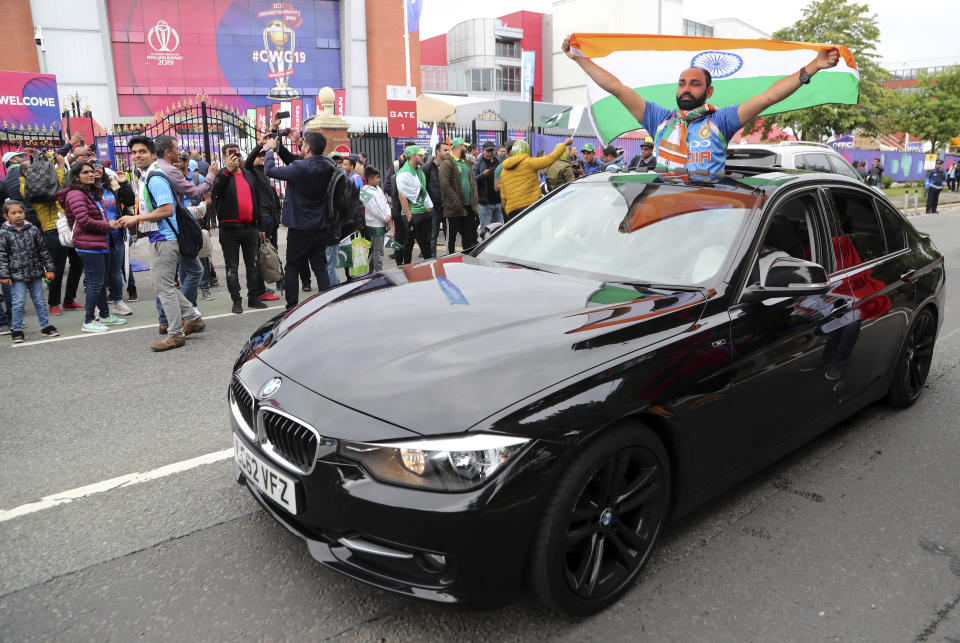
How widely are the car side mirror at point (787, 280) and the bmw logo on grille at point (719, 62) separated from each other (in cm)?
434

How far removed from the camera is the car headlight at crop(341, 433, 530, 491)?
2082 mm

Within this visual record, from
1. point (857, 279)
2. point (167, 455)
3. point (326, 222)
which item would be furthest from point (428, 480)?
point (326, 222)

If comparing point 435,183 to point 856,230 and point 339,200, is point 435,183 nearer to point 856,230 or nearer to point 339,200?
point 339,200

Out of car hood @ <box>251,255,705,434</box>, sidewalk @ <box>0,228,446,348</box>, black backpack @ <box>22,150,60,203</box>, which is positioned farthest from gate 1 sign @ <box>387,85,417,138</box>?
car hood @ <box>251,255,705,434</box>

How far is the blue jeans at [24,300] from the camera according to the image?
6.71 metres

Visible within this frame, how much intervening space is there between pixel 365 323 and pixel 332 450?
0.73 meters

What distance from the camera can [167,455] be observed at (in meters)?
3.92

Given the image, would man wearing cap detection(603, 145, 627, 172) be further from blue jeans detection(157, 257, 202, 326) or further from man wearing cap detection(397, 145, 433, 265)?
blue jeans detection(157, 257, 202, 326)

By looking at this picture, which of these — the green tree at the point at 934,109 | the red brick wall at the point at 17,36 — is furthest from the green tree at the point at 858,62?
the red brick wall at the point at 17,36

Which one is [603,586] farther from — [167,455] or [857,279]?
[167,455]

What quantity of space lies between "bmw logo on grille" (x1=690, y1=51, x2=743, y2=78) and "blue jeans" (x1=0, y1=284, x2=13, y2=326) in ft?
24.4

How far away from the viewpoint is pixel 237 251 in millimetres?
7949

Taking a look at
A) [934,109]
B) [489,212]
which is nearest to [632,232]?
[489,212]

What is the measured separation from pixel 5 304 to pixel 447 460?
713cm
